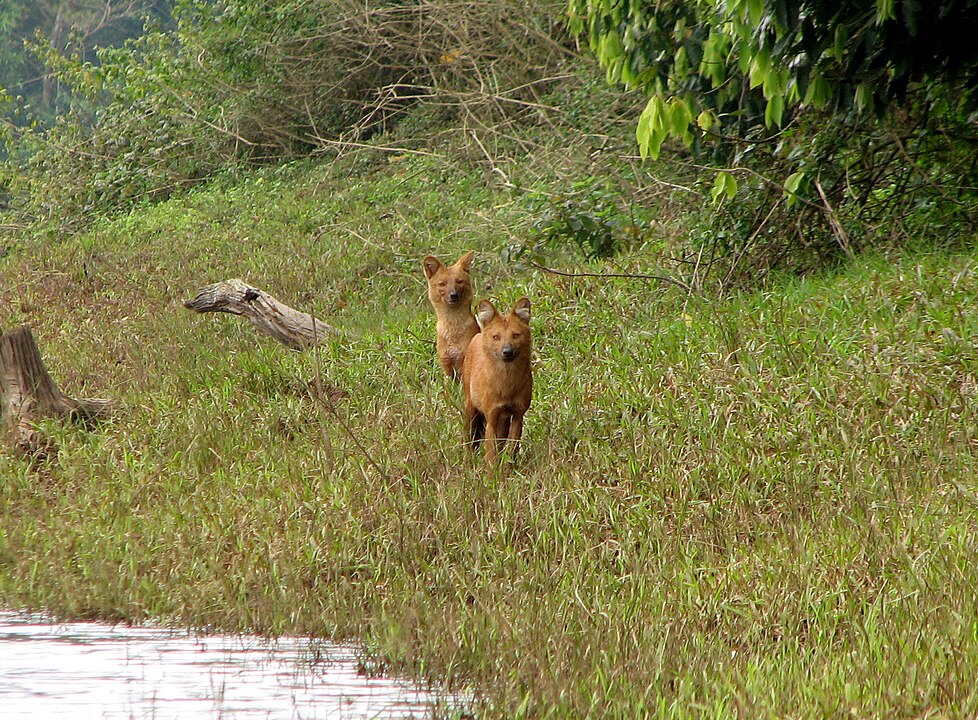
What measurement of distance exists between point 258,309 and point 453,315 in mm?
2351

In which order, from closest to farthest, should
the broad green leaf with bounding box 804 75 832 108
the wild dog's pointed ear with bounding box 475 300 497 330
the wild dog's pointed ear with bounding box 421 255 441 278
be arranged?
the wild dog's pointed ear with bounding box 475 300 497 330, the broad green leaf with bounding box 804 75 832 108, the wild dog's pointed ear with bounding box 421 255 441 278

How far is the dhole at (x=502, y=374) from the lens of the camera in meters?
6.88

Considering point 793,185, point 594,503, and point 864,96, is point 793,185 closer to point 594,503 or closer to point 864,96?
point 864,96

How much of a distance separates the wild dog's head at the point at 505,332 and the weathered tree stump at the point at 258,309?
3261 millimetres

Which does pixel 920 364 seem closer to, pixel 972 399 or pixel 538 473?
pixel 972 399

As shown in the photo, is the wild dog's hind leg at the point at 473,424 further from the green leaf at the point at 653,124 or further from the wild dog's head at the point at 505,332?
the green leaf at the point at 653,124

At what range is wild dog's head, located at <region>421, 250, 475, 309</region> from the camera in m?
8.42

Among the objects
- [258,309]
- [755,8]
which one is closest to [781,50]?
[755,8]

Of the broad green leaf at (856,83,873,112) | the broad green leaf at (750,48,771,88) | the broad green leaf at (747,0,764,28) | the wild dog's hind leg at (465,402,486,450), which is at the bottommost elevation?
the wild dog's hind leg at (465,402,486,450)

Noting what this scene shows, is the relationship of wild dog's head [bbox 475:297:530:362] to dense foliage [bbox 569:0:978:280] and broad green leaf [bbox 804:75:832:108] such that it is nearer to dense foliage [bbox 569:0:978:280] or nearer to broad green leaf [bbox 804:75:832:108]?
dense foliage [bbox 569:0:978:280]

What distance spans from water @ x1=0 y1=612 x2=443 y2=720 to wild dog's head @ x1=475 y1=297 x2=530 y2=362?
7.46 ft

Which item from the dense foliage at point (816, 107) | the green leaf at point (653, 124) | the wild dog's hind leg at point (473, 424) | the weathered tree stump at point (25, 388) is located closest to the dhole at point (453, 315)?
the wild dog's hind leg at point (473, 424)

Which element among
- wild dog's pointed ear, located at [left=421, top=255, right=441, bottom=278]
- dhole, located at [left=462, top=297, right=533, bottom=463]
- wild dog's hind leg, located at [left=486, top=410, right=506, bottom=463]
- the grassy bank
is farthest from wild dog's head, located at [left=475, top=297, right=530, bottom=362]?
wild dog's pointed ear, located at [left=421, top=255, right=441, bottom=278]

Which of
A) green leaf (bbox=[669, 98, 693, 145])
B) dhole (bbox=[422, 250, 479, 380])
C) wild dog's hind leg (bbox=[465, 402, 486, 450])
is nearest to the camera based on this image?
green leaf (bbox=[669, 98, 693, 145])
